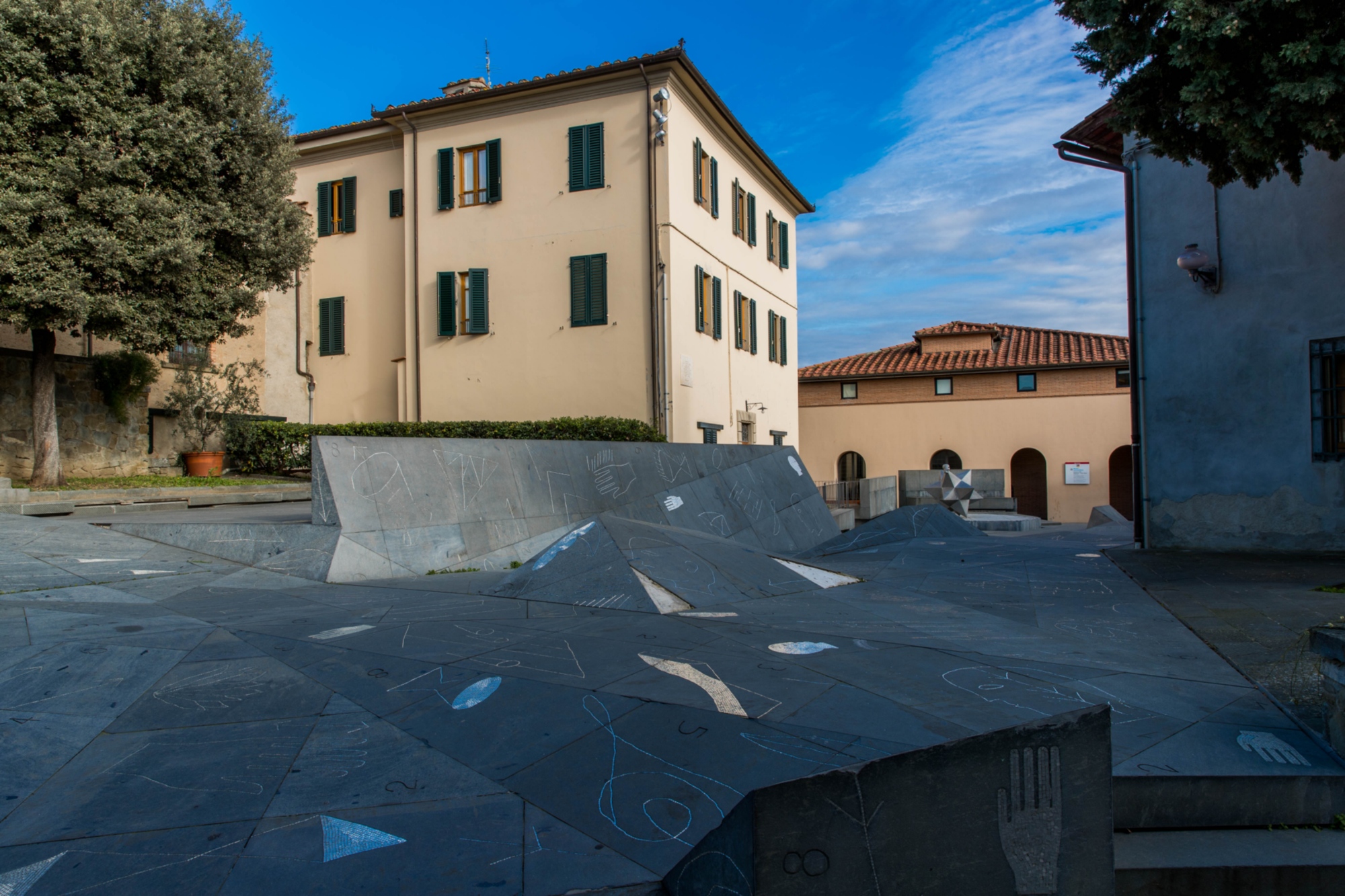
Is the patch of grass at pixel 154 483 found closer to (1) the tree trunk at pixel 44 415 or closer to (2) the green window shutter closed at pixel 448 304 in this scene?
(1) the tree trunk at pixel 44 415

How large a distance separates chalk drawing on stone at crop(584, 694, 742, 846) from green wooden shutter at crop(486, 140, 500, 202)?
59.1 feet

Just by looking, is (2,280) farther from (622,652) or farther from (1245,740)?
(1245,740)

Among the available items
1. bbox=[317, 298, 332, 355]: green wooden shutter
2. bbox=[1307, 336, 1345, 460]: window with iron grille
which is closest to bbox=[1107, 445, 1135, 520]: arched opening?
bbox=[1307, 336, 1345, 460]: window with iron grille

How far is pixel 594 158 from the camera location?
1830 centimetres

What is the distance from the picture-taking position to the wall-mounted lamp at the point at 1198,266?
923 cm

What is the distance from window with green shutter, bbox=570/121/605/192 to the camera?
18234 mm

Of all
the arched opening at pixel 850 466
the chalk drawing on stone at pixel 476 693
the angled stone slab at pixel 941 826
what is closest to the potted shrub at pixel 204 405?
the chalk drawing on stone at pixel 476 693

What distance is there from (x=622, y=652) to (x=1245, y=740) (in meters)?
2.82

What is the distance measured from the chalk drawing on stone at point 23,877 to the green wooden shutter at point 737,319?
1983 cm

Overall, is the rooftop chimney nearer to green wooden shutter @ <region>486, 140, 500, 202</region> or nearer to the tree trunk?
green wooden shutter @ <region>486, 140, 500, 202</region>

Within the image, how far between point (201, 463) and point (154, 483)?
2032mm

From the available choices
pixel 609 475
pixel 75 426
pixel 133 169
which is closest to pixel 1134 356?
pixel 609 475

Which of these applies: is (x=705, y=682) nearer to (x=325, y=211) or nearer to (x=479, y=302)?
(x=479, y=302)

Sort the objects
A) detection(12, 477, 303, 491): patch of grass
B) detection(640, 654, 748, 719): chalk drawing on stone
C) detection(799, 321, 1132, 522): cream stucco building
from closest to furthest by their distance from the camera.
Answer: detection(640, 654, 748, 719): chalk drawing on stone
detection(12, 477, 303, 491): patch of grass
detection(799, 321, 1132, 522): cream stucco building
